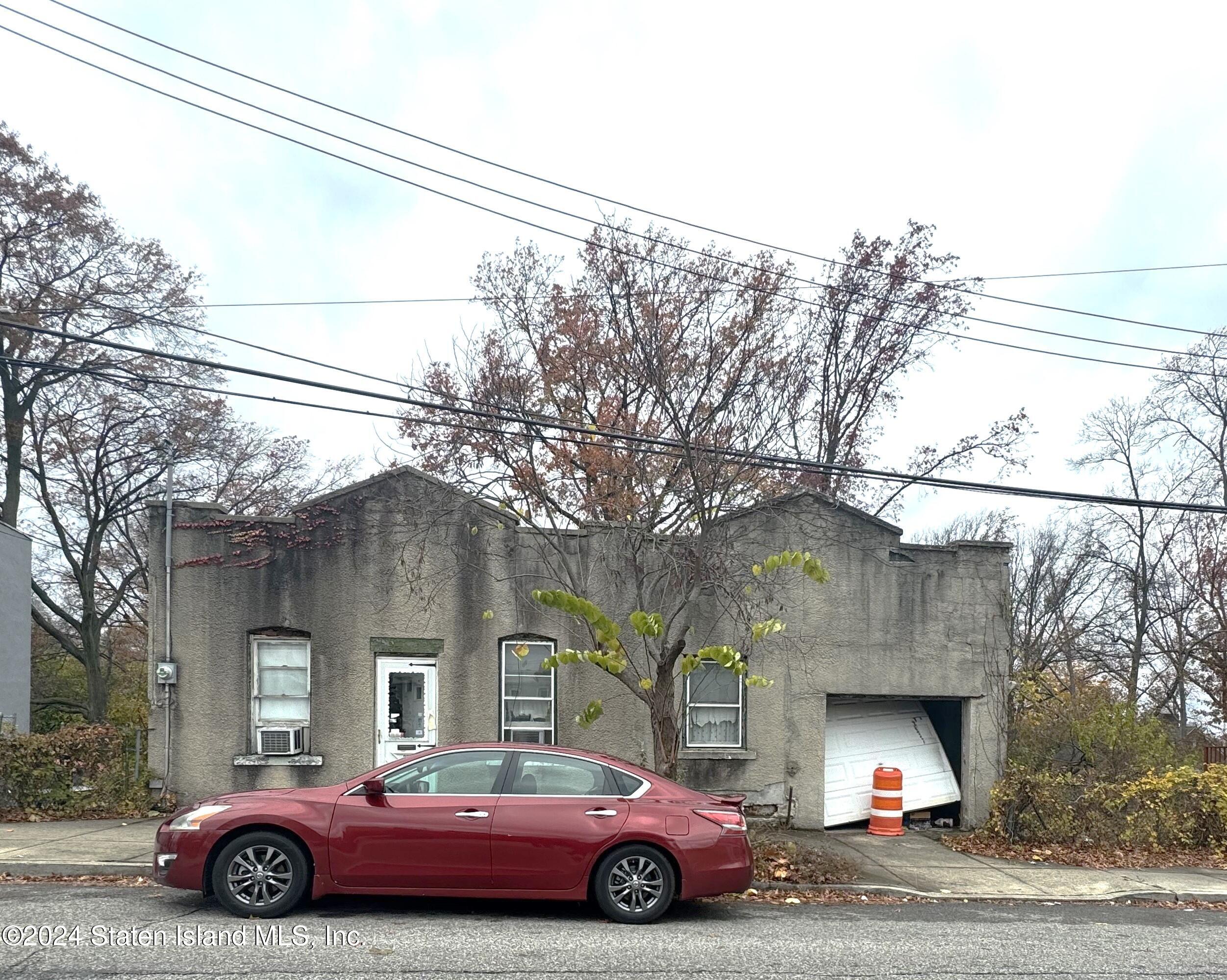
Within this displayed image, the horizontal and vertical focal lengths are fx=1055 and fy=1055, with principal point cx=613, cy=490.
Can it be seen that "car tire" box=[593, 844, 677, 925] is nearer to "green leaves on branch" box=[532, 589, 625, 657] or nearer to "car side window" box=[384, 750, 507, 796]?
"car side window" box=[384, 750, 507, 796]

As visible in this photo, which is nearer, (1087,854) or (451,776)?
(451,776)

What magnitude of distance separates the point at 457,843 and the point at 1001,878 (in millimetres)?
6179

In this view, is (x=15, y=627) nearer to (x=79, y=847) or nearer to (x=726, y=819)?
(x=79, y=847)

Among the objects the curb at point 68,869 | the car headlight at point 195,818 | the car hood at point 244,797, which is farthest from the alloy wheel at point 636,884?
the curb at point 68,869

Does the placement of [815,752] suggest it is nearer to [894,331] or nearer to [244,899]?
[244,899]

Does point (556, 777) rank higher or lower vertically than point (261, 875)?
higher

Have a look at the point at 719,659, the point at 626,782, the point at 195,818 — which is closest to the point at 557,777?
the point at 626,782

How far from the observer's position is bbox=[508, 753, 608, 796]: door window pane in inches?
328

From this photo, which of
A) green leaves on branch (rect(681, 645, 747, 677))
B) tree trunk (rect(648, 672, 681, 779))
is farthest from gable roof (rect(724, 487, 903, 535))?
green leaves on branch (rect(681, 645, 747, 677))

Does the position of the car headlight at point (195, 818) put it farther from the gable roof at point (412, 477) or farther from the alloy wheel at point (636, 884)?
the gable roof at point (412, 477)

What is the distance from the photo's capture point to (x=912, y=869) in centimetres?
1130

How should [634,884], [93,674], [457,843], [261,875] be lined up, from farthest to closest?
[93,674]
[634,884]
[457,843]
[261,875]

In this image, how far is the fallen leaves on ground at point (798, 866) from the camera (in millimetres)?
10117

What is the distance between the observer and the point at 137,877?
31.4 feet
